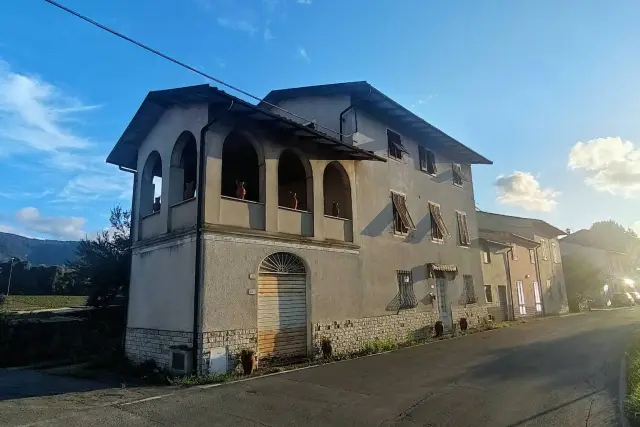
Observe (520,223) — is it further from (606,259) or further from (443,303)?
(606,259)

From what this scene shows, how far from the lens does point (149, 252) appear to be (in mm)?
12766

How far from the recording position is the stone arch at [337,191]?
597 inches

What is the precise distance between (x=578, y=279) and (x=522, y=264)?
1164 centimetres

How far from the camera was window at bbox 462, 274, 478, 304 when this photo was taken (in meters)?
20.8

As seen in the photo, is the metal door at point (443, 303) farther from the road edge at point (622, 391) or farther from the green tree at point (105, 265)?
the green tree at point (105, 265)

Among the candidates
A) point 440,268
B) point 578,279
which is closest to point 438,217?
point 440,268

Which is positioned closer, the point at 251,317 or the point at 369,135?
the point at 251,317

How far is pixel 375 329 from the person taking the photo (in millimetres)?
15008

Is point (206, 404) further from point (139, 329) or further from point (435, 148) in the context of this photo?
point (435, 148)

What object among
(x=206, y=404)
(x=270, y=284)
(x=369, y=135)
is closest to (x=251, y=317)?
(x=270, y=284)

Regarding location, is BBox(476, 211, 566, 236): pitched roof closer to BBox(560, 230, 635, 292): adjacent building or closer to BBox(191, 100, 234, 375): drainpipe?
BBox(560, 230, 635, 292): adjacent building

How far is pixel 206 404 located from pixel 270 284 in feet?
15.1

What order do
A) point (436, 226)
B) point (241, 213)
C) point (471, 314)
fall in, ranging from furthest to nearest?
point (471, 314)
point (436, 226)
point (241, 213)

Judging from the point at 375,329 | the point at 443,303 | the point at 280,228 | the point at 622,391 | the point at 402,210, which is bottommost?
the point at 622,391
